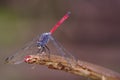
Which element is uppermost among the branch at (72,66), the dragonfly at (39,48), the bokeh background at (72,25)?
the bokeh background at (72,25)

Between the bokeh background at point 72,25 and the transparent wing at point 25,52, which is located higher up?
the bokeh background at point 72,25

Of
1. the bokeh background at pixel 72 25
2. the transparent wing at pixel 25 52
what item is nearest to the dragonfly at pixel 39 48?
the transparent wing at pixel 25 52

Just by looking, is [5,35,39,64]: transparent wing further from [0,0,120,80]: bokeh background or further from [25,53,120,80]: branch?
[0,0,120,80]: bokeh background

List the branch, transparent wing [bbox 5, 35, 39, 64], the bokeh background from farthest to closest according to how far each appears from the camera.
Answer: the bokeh background, transparent wing [bbox 5, 35, 39, 64], the branch

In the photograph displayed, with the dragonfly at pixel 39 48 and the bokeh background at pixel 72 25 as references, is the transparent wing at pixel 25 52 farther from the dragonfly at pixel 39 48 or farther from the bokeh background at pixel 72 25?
the bokeh background at pixel 72 25

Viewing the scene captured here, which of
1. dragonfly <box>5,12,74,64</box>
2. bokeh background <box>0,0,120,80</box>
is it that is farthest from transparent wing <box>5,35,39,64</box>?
bokeh background <box>0,0,120,80</box>

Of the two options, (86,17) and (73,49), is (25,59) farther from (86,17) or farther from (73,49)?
(86,17)
